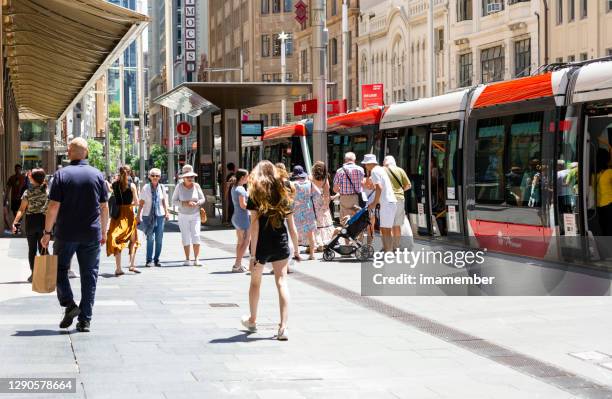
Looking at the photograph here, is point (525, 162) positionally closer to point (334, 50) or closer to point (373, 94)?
point (373, 94)

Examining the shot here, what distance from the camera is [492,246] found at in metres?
22.1

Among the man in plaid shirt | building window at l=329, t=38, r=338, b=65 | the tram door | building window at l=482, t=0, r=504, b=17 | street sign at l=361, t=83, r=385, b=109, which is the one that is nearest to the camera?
the man in plaid shirt

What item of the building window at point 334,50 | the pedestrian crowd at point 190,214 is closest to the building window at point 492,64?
the building window at point 334,50

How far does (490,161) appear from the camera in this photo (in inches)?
881

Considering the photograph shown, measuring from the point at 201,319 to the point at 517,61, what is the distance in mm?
44021

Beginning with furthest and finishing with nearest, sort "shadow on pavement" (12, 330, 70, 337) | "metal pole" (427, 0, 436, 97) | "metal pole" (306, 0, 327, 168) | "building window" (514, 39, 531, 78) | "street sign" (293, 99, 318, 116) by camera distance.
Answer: "metal pole" (427, 0, 436, 97), "building window" (514, 39, 531, 78), "street sign" (293, 99, 318, 116), "metal pole" (306, 0, 327, 168), "shadow on pavement" (12, 330, 70, 337)

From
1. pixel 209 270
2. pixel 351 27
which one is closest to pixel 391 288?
pixel 209 270

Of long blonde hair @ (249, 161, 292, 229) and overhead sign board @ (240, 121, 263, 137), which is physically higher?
overhead sign board @ (240, 121, 263, 137)

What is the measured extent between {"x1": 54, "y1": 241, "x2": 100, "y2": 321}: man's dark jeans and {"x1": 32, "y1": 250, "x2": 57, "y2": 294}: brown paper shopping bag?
312 mm

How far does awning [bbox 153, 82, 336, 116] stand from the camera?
31906 millimetres

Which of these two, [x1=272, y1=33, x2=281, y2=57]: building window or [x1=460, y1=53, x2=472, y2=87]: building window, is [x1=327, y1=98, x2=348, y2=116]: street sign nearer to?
[x1=460, y1=53, x2=472, y2=87]: building window

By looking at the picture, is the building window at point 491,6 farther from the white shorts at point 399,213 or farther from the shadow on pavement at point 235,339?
the shadow on pavement at point 235,339

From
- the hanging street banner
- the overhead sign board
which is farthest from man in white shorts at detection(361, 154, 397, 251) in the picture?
the hanging street banner

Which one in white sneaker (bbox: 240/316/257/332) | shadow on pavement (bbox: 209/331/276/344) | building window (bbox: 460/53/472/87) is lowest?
shadow on pavement (bbox: 209/331/276/344)
